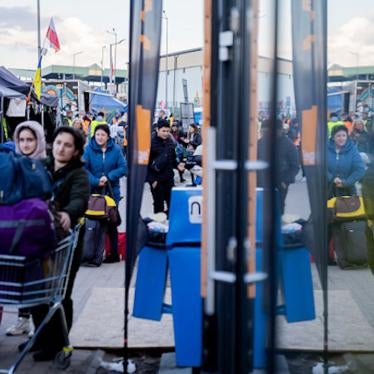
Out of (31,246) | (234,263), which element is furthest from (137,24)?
(234,263)

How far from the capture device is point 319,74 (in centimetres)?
409

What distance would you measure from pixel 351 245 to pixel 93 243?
10.2 feet

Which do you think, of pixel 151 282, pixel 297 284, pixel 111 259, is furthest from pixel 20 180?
pixel 111 259

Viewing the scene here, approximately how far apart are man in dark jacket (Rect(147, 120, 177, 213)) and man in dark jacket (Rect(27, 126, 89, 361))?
4935mm

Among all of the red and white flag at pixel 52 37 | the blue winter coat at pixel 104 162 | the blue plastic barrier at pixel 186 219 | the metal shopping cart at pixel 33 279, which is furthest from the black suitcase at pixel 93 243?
the red and white flag at pixel 52 37

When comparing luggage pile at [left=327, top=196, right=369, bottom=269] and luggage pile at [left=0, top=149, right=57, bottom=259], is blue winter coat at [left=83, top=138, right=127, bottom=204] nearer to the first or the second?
luggage pile at [left=327, top=196, right=369, bottom=269]

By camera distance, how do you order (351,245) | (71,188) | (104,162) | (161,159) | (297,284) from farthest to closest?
(161,159) < (104,162) < (351,245) < (71,188) < (297,284)

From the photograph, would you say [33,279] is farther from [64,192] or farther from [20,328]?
[20,328]

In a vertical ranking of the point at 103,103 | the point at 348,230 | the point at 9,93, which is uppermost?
the point at 103,103

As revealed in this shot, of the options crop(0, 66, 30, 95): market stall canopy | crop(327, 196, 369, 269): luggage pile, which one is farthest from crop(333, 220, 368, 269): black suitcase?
crop(0, 66, 30, 95): market stall canopy

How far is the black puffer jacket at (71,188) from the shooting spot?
4.49 meters

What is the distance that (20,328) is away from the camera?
5367mm

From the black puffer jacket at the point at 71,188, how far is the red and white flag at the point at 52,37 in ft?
53.5

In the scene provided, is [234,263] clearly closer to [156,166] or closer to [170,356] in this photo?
[170,356]
